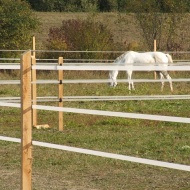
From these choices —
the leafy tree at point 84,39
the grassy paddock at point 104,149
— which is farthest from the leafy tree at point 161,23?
the grassy paddock at point 104,149

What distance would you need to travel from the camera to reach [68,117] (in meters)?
14.7

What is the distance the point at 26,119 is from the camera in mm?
6328

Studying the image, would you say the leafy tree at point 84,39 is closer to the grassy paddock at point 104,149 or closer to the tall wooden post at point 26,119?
the grassy paddock at point 104,149

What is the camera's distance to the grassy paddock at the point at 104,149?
26.4ft

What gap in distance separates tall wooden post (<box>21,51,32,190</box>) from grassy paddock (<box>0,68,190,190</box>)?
4.46 feet

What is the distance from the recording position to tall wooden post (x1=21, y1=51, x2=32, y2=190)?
248 inches

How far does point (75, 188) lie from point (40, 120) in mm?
6674

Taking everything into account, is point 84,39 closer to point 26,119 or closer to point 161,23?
point 161,23

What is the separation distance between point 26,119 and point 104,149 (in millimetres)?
3990

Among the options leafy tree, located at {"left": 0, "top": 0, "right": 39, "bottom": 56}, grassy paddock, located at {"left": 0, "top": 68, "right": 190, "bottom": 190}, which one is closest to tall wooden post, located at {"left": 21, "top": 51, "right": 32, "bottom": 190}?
grassy paddock, located at {"left": 0, "top": 68, "right": 190, "bottom": 190}

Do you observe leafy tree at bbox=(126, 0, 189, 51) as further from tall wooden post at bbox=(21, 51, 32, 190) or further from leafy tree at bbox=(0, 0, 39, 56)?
tall wooden post at bbox=(21, 51, 32, 190)

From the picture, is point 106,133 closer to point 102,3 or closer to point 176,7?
point 176,7

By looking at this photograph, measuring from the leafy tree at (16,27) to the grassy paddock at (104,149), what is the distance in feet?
41.8

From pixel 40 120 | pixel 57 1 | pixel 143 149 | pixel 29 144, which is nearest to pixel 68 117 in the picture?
pixel 40 120
